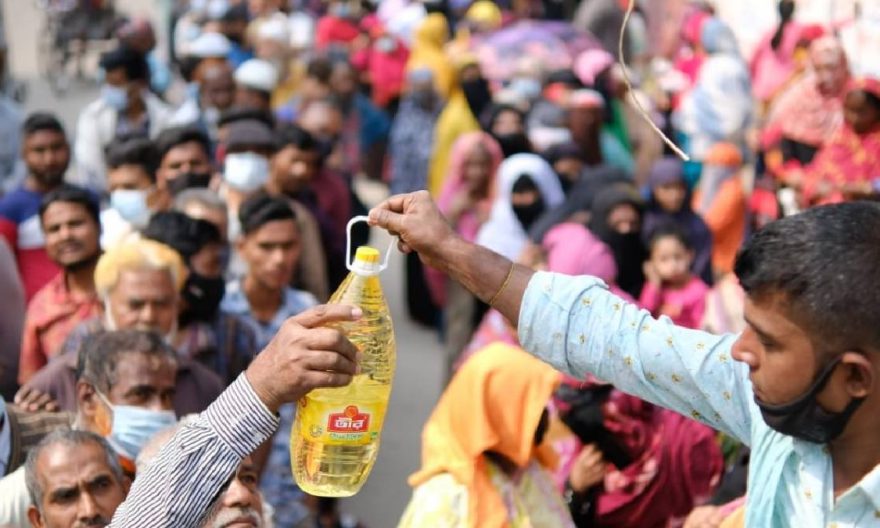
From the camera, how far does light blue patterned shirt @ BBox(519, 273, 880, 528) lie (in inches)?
102

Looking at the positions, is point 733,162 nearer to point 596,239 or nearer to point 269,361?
point 596,239

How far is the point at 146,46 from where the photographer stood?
39.9 feet

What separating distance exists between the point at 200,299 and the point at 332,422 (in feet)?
9.72

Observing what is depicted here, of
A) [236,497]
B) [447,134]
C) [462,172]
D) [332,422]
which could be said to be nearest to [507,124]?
[462,172]

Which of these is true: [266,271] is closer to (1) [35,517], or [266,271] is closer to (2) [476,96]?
(1) [35,517]

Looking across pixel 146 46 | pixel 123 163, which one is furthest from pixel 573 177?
pixel 146 46

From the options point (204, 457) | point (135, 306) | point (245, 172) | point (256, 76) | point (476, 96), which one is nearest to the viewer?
point (204, 457)

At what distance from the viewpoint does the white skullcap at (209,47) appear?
461 inches

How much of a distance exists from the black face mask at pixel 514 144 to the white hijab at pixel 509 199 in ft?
1.76

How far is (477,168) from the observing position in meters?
8.66

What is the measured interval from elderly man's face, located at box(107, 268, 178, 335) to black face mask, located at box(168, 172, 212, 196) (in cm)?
200

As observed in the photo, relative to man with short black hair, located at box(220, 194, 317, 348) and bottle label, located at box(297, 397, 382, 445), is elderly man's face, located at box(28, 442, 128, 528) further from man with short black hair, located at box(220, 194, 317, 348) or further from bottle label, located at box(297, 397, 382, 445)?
man with short black hair, located at box(220, 194, 317, 348)

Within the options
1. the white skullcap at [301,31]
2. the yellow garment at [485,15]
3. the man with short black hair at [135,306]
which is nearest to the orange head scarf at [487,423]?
the man with short black hair at [135,306]

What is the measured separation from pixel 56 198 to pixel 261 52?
Result: 6.76 metres
